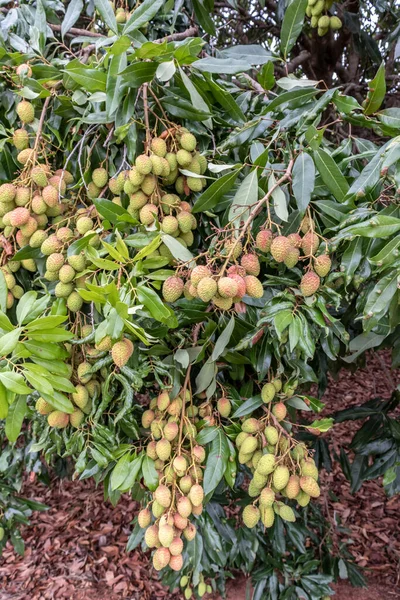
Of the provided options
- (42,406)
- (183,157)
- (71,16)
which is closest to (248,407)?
(42,406)

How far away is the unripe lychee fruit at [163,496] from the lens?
36.1 inches

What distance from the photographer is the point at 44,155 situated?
938 mm

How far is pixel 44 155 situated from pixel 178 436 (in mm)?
630

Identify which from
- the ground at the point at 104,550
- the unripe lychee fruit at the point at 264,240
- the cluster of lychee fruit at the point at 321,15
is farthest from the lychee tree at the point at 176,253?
the ground at the point at 104,550

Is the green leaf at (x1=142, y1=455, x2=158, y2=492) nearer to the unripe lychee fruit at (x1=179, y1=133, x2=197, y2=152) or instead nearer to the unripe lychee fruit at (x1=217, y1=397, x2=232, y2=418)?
the unripe lychee fruit at (x1=217, y1=397, x2=232, y2=418)

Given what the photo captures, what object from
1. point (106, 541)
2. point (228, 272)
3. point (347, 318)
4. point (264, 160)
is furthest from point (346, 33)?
point (106, 541)

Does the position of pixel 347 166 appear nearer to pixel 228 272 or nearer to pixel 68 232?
pixel 228 272

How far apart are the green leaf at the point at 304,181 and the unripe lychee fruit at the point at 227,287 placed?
0.19 metres

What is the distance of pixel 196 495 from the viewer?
0.92 m

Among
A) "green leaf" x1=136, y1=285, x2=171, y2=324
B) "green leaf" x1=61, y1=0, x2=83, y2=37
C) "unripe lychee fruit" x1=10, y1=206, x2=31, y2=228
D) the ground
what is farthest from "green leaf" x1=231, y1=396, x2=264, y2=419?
the ground

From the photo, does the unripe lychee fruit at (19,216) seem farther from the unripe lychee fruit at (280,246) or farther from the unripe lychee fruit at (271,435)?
the unripe lychee fruit at (271,435)

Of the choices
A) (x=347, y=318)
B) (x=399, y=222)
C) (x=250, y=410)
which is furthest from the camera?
(x=347, y=318)

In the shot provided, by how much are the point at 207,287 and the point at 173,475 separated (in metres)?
0.43

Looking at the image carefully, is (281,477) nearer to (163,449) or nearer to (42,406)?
(163,449)
